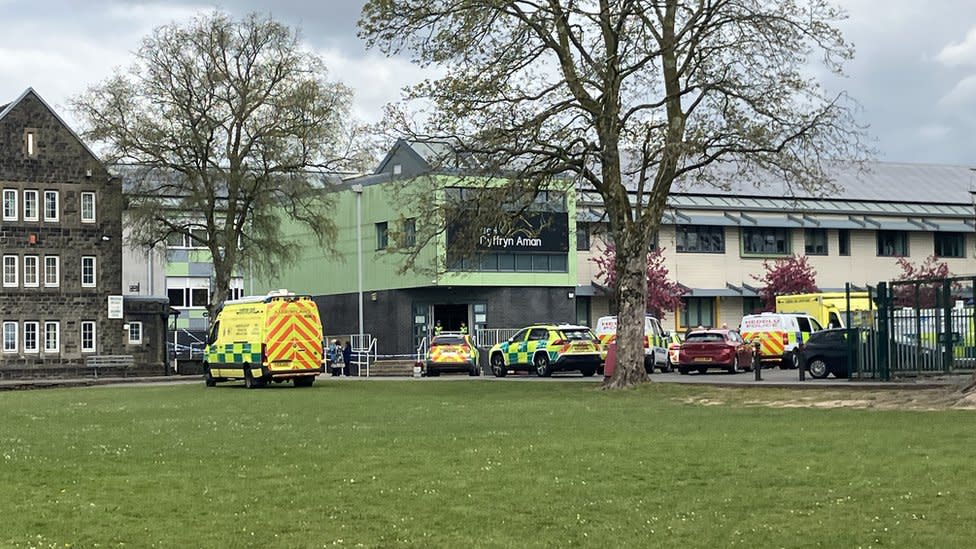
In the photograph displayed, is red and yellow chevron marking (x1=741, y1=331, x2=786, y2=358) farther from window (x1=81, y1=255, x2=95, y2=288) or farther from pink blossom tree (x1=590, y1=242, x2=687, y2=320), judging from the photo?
window (x1=81, y1=255, x2=95, y2=288)

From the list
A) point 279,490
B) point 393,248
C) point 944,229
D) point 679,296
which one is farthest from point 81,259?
point 279,490

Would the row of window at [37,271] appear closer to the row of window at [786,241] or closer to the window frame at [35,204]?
the window frame at [35,204]

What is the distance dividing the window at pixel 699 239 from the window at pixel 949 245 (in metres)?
14.3

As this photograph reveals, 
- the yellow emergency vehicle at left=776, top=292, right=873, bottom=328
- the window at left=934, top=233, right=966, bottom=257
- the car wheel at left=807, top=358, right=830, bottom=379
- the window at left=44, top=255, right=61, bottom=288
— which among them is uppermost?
the window at left=934, top=233, right=966, bottom=257

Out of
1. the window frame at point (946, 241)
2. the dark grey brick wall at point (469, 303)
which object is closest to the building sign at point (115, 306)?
the dark grey brick wall at point (469, 303)

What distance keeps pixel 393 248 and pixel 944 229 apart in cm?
5313

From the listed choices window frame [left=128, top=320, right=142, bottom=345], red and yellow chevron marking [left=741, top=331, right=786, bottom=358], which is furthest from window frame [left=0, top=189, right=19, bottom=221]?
red and yellow chevron marking [left=741, top=331, right=786, bottom=358]

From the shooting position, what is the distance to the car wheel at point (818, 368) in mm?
38406

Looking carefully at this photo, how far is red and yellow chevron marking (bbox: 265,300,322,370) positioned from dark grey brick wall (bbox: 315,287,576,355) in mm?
25654

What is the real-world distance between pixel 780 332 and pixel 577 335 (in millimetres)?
7700

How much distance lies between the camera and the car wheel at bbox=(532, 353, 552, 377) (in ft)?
165

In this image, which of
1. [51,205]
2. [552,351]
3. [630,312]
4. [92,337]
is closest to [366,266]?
[92,337]

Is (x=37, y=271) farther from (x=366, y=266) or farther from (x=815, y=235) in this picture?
(x=815, y=235)

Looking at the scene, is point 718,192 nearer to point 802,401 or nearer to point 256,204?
point 256,204
